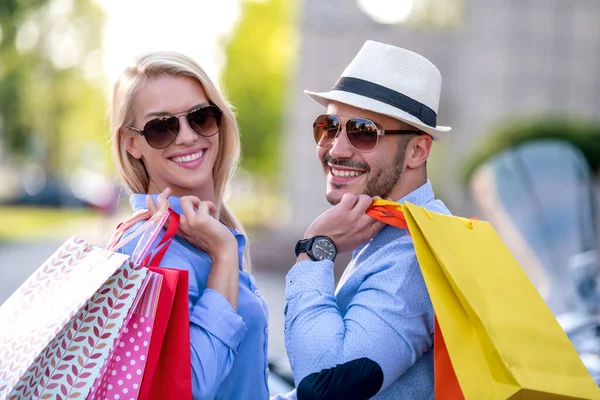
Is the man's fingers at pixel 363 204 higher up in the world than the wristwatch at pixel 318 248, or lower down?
higher up

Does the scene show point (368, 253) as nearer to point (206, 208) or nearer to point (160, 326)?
point (206, 208)

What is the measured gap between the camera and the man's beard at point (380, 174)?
2756 millimetres

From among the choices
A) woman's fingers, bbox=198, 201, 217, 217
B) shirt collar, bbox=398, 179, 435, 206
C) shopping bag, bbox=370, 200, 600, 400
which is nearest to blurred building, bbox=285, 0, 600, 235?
shirt collar, bbox=398, 179, 435, 206

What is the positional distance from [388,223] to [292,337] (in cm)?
48

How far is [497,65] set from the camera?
2042 centimetres

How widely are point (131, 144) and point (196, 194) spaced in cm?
29

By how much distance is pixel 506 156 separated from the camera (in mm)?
5434

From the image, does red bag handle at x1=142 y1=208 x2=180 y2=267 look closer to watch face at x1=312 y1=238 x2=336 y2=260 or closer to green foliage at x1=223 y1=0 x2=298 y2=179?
watch face at x1=312 y1=238 x2=336 y2=260

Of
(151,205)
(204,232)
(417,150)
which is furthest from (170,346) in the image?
(417,150)

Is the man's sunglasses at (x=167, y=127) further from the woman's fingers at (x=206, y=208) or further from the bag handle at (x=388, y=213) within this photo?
the bag handle at (x=388, y=213)

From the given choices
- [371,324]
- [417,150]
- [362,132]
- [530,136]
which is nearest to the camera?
[371,324]

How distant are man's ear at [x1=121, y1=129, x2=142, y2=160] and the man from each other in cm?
63

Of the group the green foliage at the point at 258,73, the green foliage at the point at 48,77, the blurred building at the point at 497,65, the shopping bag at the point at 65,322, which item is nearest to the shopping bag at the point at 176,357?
the shopping bag at the point at 65,322

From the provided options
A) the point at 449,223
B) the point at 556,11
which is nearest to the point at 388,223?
the point at 449,223
